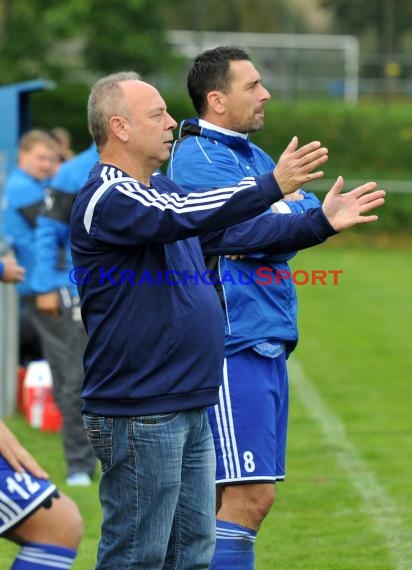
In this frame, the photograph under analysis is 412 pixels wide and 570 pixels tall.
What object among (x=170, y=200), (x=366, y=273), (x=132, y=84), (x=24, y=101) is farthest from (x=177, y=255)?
(x=366, y=273)

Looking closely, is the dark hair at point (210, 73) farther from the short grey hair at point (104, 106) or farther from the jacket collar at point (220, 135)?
the short grey hair at point (104, 106)

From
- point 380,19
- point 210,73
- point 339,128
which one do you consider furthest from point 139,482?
point 380,19

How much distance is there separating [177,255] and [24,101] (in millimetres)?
9620

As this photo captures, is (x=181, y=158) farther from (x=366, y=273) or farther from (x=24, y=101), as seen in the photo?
(x=366, y=273)

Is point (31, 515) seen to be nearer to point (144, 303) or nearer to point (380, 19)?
point (144, 303)

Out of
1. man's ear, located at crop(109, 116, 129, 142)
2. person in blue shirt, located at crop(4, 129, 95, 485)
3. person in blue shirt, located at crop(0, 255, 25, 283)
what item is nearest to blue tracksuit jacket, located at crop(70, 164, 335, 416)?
man's ear, located at crop(109, 116, 129, 142)

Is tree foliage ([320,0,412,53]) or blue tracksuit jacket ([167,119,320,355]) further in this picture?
tree foliage ([320,0,412,53])

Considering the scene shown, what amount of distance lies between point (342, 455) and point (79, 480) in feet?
6.13

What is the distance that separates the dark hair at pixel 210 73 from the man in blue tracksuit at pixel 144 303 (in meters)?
1.04

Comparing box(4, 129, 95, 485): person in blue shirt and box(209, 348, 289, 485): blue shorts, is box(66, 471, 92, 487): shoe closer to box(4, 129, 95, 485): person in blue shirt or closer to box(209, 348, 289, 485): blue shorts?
box(4, 129, 95, 485): person in blue shirt

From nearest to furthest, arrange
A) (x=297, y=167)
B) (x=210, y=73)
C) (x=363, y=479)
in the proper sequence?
(x=297, y=167)
(x=210, y=73)
(x=363, y=479)

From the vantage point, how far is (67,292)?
336 inches

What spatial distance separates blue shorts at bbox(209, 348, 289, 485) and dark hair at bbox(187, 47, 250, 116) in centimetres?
108

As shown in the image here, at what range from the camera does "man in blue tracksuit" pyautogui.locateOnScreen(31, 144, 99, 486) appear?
8.09 meters
